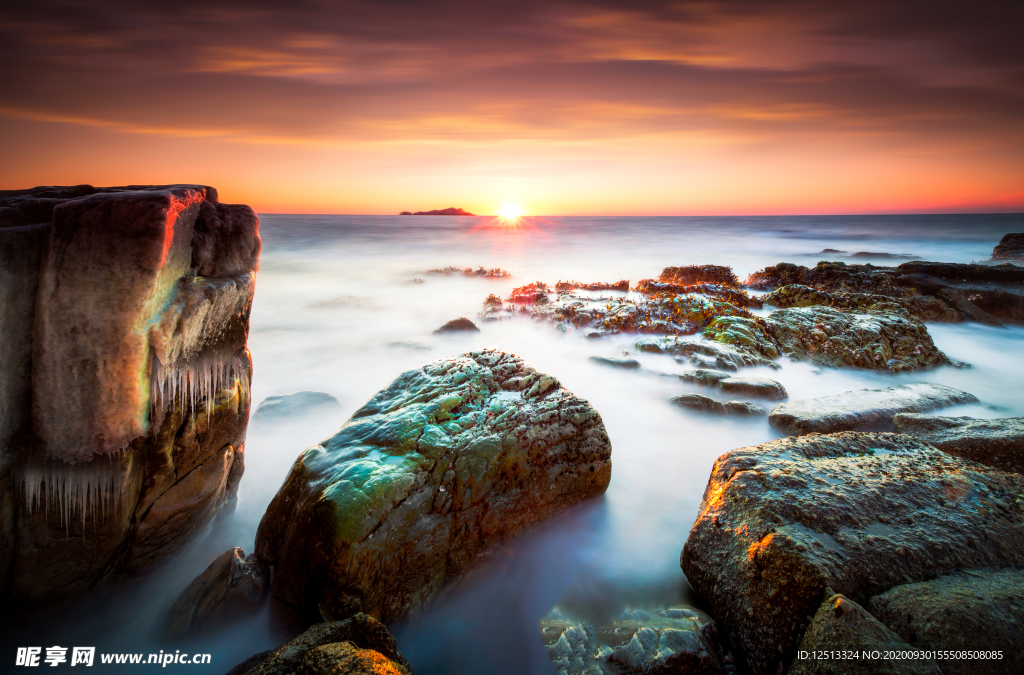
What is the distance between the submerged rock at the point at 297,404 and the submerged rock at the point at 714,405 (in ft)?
15.5

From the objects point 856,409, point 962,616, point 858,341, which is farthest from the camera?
point 858,341

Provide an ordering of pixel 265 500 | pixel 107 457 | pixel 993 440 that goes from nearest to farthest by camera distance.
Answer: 1. pixel 107 457
2. pixel 993 440
3. pixel 265 500

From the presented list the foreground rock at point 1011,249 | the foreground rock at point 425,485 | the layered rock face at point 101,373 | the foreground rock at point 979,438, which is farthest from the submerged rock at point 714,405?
the foreground rock at point 1011,249

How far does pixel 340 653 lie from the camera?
1878 millimetres

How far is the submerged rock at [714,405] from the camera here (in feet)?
18.0

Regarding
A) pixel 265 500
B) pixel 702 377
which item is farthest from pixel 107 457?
pixel 702 377

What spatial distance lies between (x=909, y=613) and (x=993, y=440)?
106 inches

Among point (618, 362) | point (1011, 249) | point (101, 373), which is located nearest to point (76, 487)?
point (101, 373)

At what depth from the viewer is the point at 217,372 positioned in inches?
133

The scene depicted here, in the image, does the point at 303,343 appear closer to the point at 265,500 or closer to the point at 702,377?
the point at 265,500

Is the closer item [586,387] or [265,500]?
[265,500]

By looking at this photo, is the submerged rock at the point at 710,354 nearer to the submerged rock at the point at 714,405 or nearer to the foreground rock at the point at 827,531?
the submerged rock at the point at 714,405

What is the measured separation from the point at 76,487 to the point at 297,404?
3.17 meters

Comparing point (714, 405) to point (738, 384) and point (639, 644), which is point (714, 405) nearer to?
point (738, 384)
